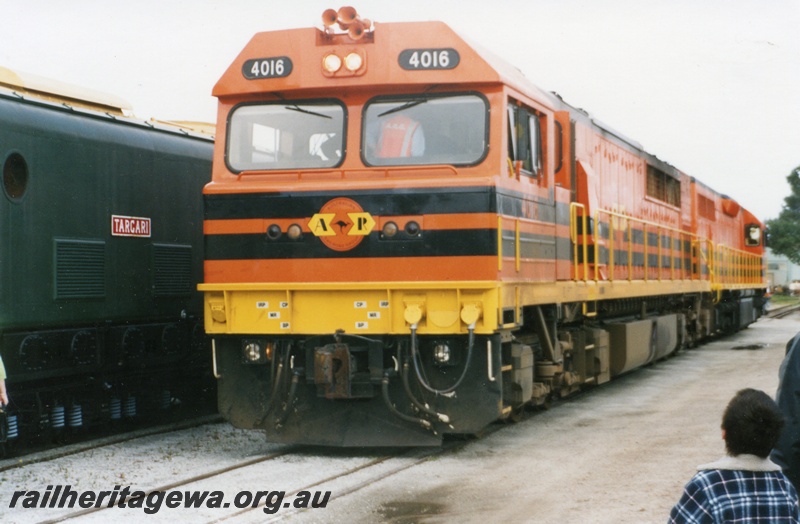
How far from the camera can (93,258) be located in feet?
33.2

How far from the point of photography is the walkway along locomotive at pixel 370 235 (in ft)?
28.3

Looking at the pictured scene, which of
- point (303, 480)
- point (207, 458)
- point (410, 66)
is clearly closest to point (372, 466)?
point (303, 480)

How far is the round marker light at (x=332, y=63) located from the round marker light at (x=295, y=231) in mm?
1377

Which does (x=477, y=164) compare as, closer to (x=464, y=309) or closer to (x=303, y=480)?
(x=464, y=309)

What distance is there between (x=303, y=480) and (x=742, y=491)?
16.4ft

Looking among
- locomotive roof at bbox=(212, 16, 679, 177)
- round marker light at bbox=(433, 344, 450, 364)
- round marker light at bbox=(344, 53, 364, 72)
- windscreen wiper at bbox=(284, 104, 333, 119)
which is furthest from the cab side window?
round marker light at bbox=(433, 344, 450, 364)

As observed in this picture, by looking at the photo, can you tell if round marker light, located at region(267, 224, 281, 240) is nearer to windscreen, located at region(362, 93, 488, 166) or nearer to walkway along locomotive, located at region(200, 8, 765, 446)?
walkway along locomotive, located at region(200, 8, 765, 446)

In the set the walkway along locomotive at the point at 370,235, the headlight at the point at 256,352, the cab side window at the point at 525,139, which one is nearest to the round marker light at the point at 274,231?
the walkway along locomotive at the point at 370,235

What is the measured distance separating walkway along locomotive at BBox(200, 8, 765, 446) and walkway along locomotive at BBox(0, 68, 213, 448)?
5.13 feet

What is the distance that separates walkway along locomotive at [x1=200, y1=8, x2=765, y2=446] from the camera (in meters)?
8.62

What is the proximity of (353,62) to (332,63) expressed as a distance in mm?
188

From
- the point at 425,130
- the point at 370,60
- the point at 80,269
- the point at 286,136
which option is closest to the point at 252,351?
the point at 286,136

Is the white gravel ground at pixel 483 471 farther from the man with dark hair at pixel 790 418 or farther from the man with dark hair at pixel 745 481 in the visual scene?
the man with dark hair at pixel 745 481

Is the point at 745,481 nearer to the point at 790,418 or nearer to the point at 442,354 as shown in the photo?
the point at 790,418
